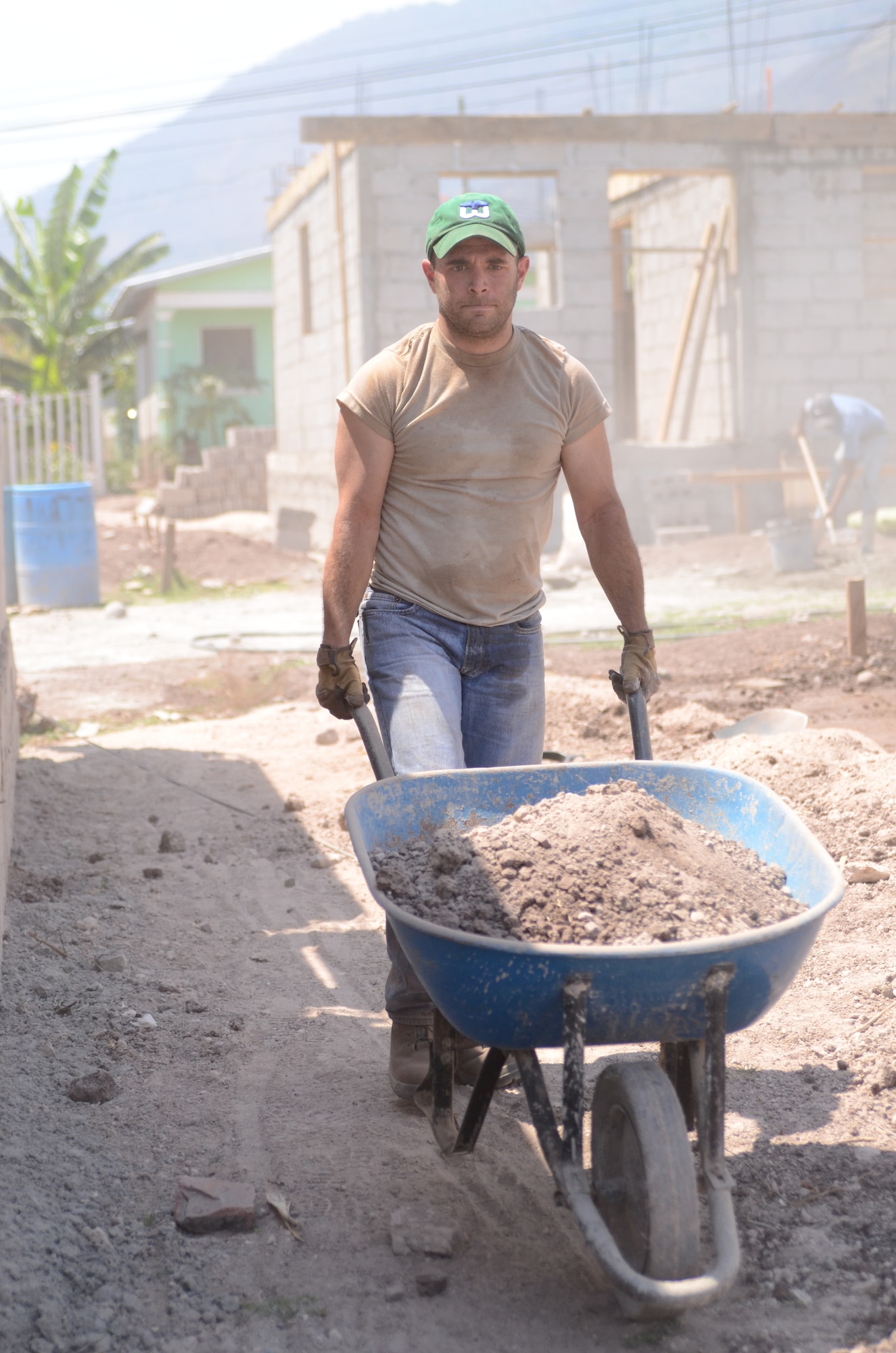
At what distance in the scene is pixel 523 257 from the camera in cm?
312

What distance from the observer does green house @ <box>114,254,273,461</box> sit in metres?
27.1

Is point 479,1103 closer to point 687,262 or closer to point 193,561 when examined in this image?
point 193,561

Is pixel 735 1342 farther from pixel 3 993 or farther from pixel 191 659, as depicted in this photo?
pixel 191 659

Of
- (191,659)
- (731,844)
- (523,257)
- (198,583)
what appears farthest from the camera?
(198,583)

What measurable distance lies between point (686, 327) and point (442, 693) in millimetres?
14628

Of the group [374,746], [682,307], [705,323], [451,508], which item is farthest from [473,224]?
[682,307]

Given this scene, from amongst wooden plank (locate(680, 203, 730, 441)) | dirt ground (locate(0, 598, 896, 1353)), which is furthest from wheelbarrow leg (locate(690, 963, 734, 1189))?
wooden plank (locate(680, 203, 730, 441))

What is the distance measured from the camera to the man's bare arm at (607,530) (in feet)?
10.6

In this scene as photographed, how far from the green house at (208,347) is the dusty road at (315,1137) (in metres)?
23.0

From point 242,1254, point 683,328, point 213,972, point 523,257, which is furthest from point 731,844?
point 683,328

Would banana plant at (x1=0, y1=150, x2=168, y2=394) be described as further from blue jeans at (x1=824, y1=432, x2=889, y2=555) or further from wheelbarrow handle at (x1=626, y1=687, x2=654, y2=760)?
wheelbarrow handle at (x1=626, y1=687, x2=654, y2=760)

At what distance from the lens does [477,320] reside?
2.98 m

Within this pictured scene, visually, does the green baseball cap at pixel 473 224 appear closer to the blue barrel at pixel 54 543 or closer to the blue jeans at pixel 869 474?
the blue barrel at pixel 54 543

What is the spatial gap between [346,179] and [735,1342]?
1467 cm
